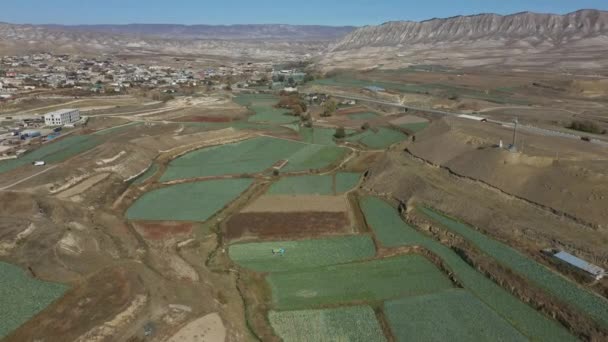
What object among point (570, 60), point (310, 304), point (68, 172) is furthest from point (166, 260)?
point (570, 60)

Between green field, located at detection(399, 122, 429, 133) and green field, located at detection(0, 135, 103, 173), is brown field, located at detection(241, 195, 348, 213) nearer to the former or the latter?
green field, located at detection(0, 135, 103, 173)

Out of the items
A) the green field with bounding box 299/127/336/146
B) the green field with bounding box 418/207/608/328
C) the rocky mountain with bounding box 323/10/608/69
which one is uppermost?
the rocky mountain with bounding box 323/10/608/69

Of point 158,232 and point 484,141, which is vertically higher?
point 484,141

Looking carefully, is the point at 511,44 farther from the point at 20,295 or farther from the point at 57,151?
the point at 20,295

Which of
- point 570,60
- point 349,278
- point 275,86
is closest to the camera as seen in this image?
point 349,278

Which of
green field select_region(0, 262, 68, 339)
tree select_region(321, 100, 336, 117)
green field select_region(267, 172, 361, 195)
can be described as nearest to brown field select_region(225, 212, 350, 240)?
green field select_region(267, 172, 361, 195)

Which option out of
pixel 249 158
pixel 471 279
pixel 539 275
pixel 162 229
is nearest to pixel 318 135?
pixel 249 158

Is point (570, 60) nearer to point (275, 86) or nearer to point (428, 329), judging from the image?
point (275, 86)
